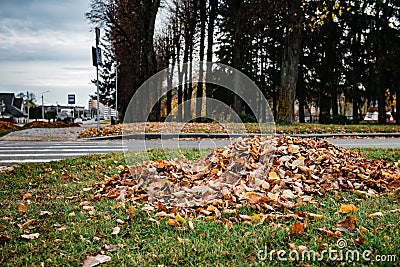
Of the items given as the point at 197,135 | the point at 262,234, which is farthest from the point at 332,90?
the point at 262,234

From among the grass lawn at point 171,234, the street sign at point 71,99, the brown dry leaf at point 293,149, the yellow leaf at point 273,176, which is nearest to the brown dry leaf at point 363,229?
the grass lawn at point 171,234

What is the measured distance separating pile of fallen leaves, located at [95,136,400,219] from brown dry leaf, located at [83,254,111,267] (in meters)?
1.24

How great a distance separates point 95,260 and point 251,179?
247 centimetres

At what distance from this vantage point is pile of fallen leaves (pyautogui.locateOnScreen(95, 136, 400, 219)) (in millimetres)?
4309

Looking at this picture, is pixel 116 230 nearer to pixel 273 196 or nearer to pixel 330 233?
Result: pixel 273 196

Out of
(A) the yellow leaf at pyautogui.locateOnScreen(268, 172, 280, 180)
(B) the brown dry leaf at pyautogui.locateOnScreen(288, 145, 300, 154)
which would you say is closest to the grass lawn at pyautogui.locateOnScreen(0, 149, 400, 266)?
(A) the yellow leaf at pyautogui.locateOnScreen(268, 172, 280, 180)

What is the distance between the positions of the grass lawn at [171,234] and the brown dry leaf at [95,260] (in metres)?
0.04

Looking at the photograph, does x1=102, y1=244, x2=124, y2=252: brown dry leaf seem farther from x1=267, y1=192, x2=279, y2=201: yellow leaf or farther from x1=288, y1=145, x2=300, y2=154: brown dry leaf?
x1=288, y1=145, x2=300, y2=154: brown dry leaf

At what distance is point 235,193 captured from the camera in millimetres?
4488

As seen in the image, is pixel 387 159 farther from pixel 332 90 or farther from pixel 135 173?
pixel 332 90

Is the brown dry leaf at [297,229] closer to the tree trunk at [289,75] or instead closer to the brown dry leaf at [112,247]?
the brown dry leaf at [112,247]

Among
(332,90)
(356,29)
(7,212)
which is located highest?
(356,29)

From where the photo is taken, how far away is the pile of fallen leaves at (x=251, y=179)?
14.1 feet

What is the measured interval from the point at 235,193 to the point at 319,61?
3236cm
